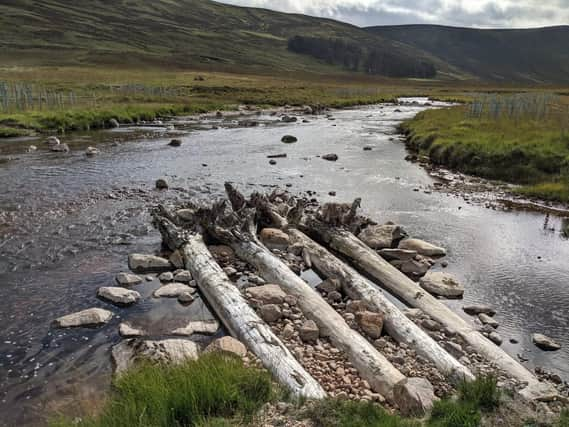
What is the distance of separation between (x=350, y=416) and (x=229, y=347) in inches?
135

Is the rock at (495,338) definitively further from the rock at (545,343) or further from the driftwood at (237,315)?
the driftwood at (237,315)

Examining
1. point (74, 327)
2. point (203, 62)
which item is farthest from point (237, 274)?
point (203, 62)

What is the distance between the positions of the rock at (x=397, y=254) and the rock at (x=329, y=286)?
11.8ft

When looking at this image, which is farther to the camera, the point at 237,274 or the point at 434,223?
the point at 434,223

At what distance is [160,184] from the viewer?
85.0 feet

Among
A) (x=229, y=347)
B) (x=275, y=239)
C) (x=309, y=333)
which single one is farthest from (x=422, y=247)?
(x=229, y=347)

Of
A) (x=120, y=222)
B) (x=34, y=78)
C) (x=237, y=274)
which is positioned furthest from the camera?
(x=34, y=78)

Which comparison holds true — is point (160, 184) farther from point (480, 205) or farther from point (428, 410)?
point (428, 410)

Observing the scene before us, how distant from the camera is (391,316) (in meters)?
11.7

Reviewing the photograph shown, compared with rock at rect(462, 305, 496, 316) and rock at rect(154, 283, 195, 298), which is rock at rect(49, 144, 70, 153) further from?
rock at rect(462, 305, 496, 316)

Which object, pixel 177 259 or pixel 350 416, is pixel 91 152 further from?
pixel 350 416

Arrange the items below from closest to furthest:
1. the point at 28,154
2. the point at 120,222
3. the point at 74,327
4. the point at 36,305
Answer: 1. the point at 74,327
2. the point at 36,305
3. the point at 120,222
4. the point at 28,154

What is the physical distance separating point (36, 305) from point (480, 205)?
21284mm

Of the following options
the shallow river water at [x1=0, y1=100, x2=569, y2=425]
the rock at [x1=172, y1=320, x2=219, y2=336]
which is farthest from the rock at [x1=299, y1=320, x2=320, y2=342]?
the shallow river water at [x1=0, y1=100, x2=569, y2=425]
